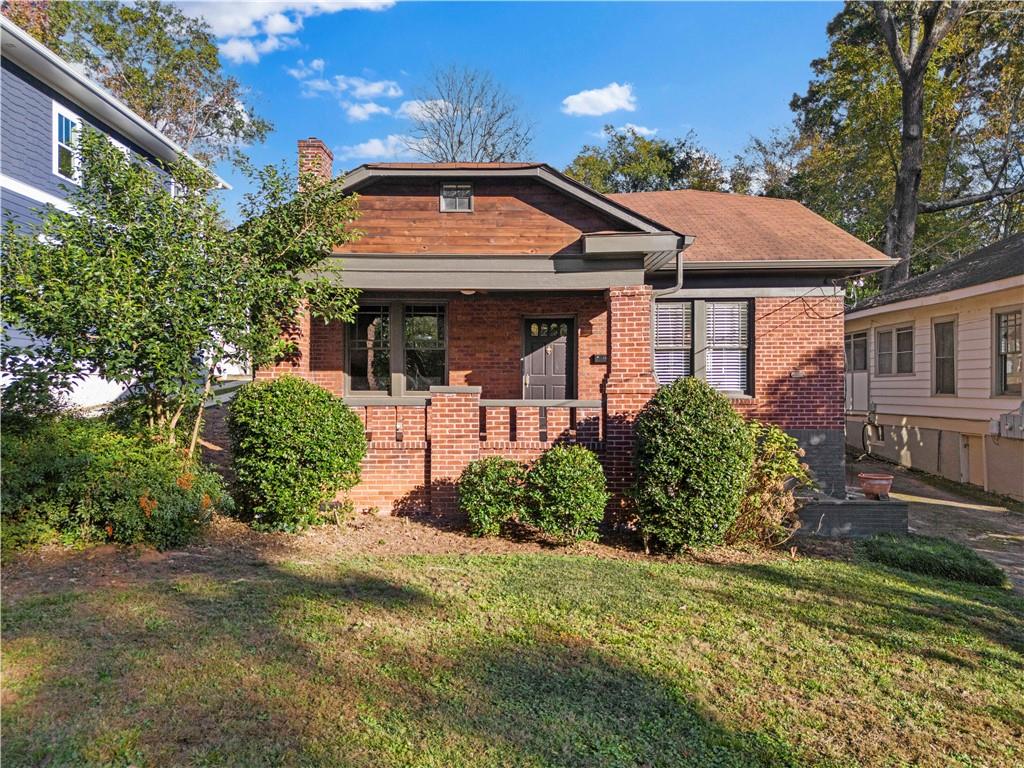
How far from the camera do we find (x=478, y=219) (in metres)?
9.30

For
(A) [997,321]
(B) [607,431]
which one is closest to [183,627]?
(B) [607,431]

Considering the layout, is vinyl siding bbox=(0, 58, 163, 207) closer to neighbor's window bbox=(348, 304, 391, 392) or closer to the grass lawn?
neighbor's window bbox=(348, 304, 391, 392)

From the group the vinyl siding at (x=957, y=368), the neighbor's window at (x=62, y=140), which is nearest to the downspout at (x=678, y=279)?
the vinyl siding at (x=957, y=368)

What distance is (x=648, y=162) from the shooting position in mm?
30156

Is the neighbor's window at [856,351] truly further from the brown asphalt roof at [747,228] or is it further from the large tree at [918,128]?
the brown asphalt roof at [747,228]

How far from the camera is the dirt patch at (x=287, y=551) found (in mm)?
5172

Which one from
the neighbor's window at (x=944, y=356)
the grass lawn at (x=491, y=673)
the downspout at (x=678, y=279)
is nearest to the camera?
the grass lawn at (x=491, y=673)

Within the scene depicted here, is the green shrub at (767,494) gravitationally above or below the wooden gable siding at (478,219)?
below

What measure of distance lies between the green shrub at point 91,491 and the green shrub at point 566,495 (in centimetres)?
348

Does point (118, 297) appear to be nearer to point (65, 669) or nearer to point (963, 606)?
point (65, 669)

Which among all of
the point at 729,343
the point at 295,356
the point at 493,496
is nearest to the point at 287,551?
the point at 493,496

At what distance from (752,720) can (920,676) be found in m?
1.59

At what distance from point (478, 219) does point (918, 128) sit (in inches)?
651

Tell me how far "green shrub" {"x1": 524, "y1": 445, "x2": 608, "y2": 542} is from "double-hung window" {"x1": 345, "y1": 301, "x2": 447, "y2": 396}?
3.77m
